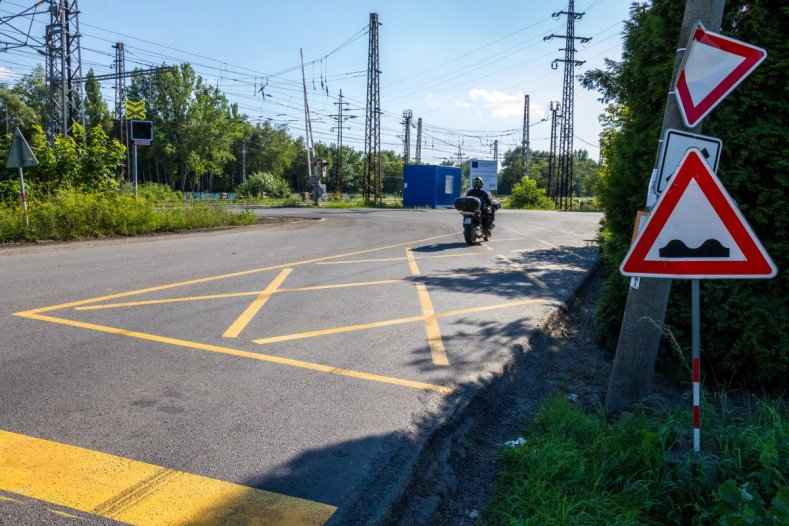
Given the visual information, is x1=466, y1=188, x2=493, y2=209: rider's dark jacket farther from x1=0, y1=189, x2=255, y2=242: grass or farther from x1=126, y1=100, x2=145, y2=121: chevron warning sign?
x1=126, y1=100, x2=145, y2=121: chevron warning sign

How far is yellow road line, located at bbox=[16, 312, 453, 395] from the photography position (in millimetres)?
4273

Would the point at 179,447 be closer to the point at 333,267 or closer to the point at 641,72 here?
the point at 641,72

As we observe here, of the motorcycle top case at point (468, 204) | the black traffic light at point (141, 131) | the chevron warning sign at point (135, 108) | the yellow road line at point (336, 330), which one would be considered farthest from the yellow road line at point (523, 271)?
the chevron warning sign at point (135, 108)

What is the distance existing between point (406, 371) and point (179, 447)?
1932 millimetres

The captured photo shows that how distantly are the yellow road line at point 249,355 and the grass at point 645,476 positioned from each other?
1.04 m

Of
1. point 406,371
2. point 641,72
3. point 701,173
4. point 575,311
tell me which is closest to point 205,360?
point 406,371

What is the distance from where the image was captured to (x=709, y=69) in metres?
3.27

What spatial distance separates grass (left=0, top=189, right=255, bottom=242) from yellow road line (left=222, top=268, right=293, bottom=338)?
25.8ft

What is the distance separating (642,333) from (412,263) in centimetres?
712

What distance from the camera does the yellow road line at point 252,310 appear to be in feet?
18.3

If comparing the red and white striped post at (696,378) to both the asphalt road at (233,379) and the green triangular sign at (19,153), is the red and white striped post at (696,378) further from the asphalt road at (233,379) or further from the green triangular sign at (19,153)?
the green triangular sign at (19,153)

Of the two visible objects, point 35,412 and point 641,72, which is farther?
point 641,72

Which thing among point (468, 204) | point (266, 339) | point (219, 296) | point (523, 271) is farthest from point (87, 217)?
point (266, 339)

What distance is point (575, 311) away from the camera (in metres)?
7.64
